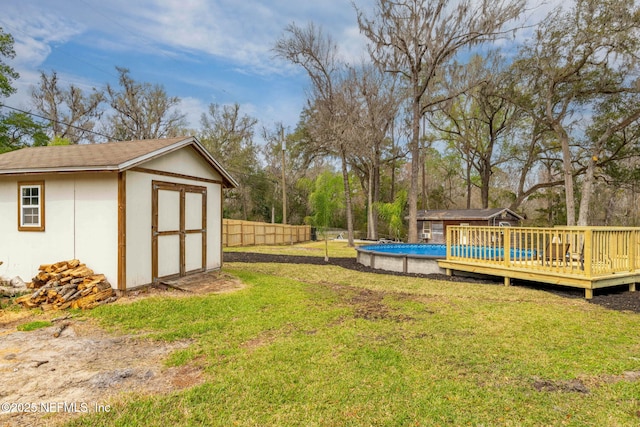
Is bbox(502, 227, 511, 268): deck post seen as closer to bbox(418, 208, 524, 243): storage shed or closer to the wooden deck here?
the wooden deck

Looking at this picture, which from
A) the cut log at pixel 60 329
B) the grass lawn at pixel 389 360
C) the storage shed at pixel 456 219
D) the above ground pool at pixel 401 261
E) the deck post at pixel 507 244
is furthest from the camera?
the storage shed at pixel 456 219

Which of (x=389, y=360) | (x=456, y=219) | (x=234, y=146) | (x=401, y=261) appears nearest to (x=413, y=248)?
(x=401, y=261)

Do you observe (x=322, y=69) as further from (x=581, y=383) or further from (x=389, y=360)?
(x=581, y=383)

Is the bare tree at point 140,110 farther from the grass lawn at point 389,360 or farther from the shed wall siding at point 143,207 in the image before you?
the grass lawn at point 389,360

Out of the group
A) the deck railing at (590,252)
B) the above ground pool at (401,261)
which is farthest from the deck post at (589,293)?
the above ground pool at (401,261)

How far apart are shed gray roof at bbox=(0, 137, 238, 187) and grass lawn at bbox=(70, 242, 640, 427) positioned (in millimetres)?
2512

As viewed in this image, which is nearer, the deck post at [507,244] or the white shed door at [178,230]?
the white shed door at [178,230]

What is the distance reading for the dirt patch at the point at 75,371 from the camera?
271 centimetres

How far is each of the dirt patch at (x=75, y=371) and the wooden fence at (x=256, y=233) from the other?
44.3ft

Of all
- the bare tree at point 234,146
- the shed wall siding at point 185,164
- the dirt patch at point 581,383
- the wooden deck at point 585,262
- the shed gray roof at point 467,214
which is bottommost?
the dirt patch at point 581,383

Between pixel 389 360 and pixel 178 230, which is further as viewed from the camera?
pixel 178 230

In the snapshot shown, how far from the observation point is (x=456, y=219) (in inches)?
807

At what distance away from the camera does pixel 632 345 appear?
4.11 m

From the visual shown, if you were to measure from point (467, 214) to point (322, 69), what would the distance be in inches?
469
